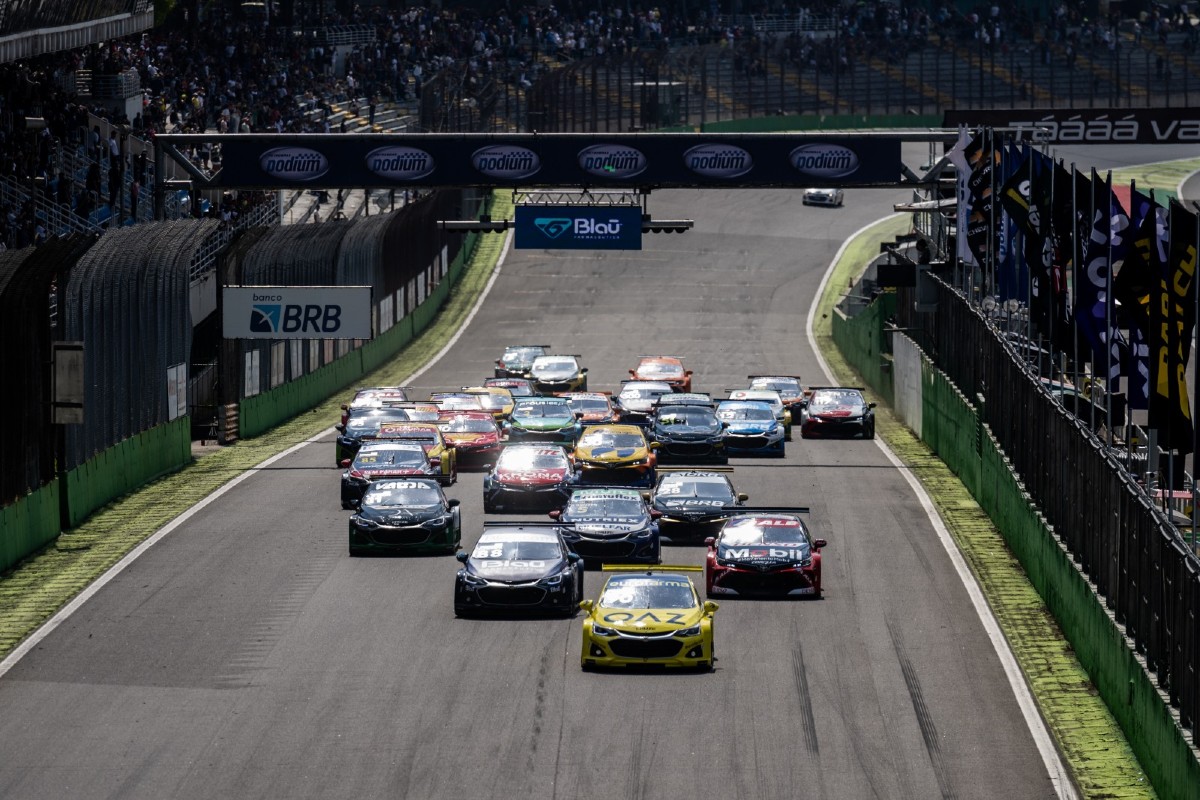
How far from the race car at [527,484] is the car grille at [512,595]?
28.7 feet

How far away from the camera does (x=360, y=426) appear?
42406 millimetres

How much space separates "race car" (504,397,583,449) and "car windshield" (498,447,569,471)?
7627 millimetres

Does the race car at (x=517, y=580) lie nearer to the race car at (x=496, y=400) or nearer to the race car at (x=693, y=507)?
the race car at (x=693, y=507)

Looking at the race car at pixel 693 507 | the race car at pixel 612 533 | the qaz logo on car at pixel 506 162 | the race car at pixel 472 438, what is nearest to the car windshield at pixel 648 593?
the race car at pixel 612 533

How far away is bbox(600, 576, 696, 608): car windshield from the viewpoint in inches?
942

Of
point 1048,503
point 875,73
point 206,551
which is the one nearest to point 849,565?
point 1048,503

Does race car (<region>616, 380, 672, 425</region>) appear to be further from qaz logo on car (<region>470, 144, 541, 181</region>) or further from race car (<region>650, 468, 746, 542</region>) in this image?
race car (<region>650, 468, 746, 542</region>)

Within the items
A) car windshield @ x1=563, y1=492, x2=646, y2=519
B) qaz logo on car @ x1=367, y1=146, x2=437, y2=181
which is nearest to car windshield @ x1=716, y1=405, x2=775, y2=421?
qaz logo on car @ x1=367, y1=146, x2=437, y2=181

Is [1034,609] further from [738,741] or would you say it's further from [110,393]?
[110,393]

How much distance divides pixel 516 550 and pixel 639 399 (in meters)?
23.1

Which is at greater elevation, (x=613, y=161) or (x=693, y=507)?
(x=613, y=161)

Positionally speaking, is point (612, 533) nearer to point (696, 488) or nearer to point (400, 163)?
point (696, 488)

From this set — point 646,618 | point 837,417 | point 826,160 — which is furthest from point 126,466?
point 837,417

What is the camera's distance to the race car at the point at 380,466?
35625mm
